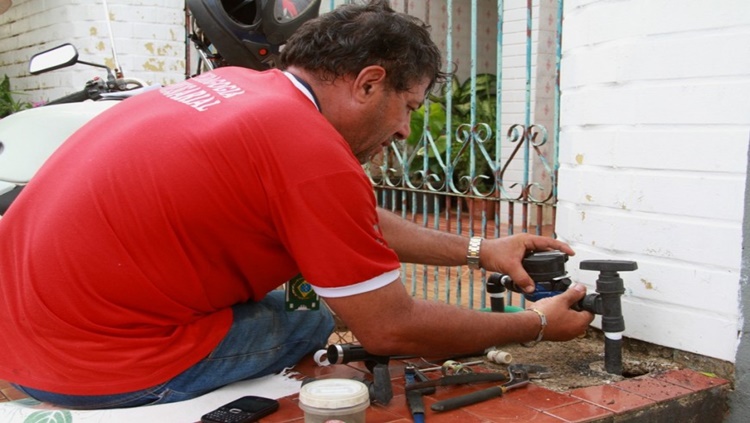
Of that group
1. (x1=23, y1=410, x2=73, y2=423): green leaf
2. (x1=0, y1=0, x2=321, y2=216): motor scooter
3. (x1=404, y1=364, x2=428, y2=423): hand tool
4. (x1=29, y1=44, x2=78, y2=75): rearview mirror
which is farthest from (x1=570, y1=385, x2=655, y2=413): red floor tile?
(x1=29, y1=44, x2=78, y2=75): rearview mirror

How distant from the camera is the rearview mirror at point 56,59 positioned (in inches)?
129

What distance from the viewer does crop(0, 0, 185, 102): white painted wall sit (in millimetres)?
5719

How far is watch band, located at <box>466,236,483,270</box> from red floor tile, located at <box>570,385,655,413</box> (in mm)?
597

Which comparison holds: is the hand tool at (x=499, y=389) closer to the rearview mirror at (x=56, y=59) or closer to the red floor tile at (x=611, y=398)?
the red floor tile at (x=611, y=398)

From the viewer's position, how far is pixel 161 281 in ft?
6.72

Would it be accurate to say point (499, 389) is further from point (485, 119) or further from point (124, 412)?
point (485, 119)

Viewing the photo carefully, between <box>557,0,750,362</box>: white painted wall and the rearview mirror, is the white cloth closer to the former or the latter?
<box>557,0,750,362</box>: white painted wall

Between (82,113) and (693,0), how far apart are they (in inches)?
90.0

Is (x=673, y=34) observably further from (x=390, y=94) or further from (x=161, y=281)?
(x=161, y=281)

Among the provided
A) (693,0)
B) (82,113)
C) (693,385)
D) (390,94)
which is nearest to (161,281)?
(390,94)

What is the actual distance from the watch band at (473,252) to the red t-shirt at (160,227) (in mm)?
745

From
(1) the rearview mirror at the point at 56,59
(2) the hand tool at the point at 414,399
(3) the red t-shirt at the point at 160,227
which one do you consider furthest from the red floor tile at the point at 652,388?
Answer: (1) the rearview mirror at the point at 56,59

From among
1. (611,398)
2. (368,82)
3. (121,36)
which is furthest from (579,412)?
(121,36)

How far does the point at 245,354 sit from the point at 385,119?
0.83 m
